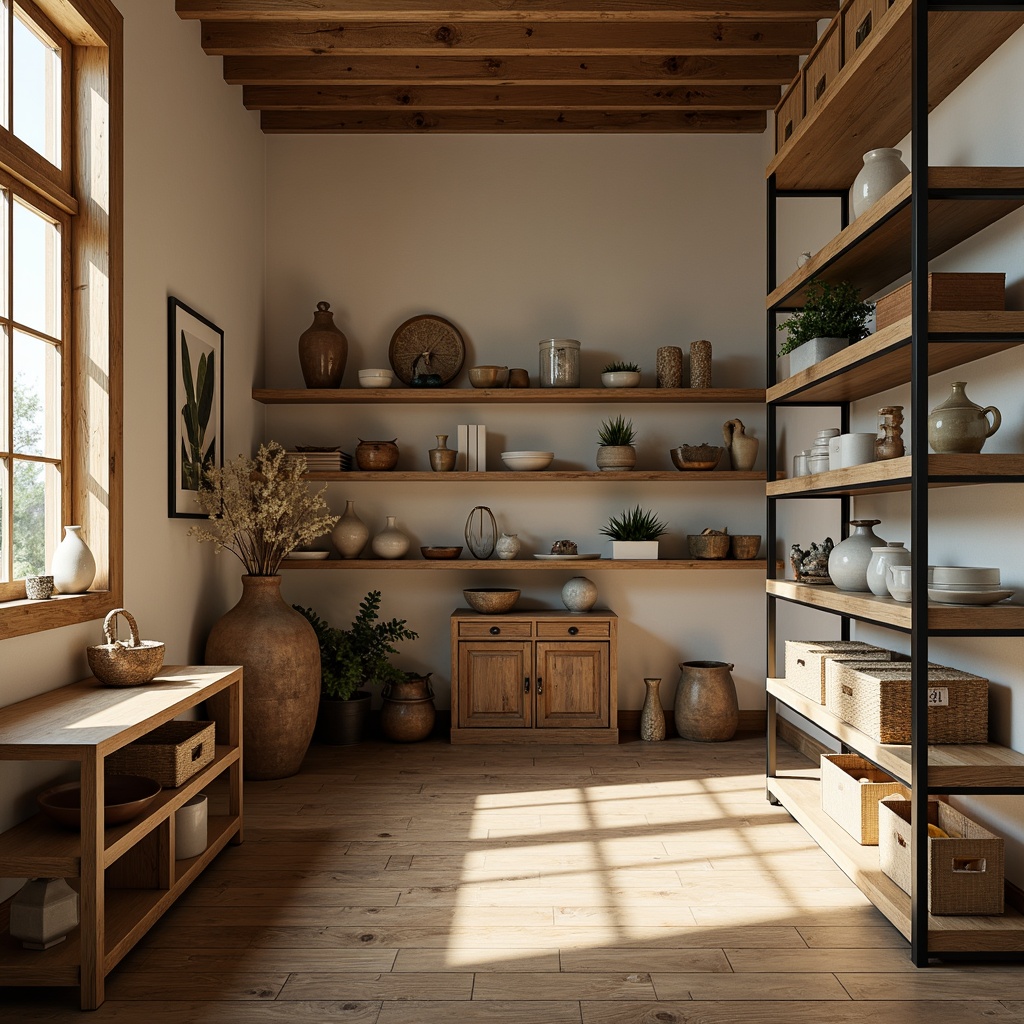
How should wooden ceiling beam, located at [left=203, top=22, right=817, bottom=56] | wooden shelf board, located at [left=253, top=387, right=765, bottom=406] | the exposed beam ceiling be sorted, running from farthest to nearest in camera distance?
wooden shelf board, located at [left=253, top=387, right=765, bottom=406] → wooden ceiling beam, located at [left=203, top=22, right=817, bottom=56] → the exposed beam ceiling

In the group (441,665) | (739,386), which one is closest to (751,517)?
(739,386)

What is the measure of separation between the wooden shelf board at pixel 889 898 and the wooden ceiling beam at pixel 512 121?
11.8ft

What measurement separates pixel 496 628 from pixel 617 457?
3.65 feet

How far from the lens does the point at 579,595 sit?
4.88 metres

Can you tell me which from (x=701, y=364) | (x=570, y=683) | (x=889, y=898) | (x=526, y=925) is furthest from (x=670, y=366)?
(x=526, y=925)

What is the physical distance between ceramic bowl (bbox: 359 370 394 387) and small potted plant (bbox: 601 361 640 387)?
117 cm

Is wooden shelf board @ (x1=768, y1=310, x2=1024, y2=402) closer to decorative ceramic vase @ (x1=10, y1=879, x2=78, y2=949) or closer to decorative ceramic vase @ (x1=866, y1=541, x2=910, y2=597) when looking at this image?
decorative ceramic vase @ (x1=866, y1=541, x2=910, y2=597)

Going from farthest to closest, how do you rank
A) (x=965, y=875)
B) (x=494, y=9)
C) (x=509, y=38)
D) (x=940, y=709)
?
(x=509, y=38), (x=494, y=9), (x=940, y=709), (x=965, y=875)

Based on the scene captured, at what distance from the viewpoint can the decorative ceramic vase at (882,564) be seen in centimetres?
270

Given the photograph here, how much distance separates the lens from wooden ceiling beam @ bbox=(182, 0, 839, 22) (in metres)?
3.80

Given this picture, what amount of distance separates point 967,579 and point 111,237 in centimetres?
286

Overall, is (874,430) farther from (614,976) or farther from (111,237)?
(111,237)

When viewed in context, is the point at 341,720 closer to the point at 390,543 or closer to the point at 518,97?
the point at 390,543

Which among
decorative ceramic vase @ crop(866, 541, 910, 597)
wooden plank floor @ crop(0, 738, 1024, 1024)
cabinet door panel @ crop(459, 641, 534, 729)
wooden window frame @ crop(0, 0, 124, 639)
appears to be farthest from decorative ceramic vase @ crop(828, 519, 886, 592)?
wooden window frame @ crop(0, 0, 124, 639)
